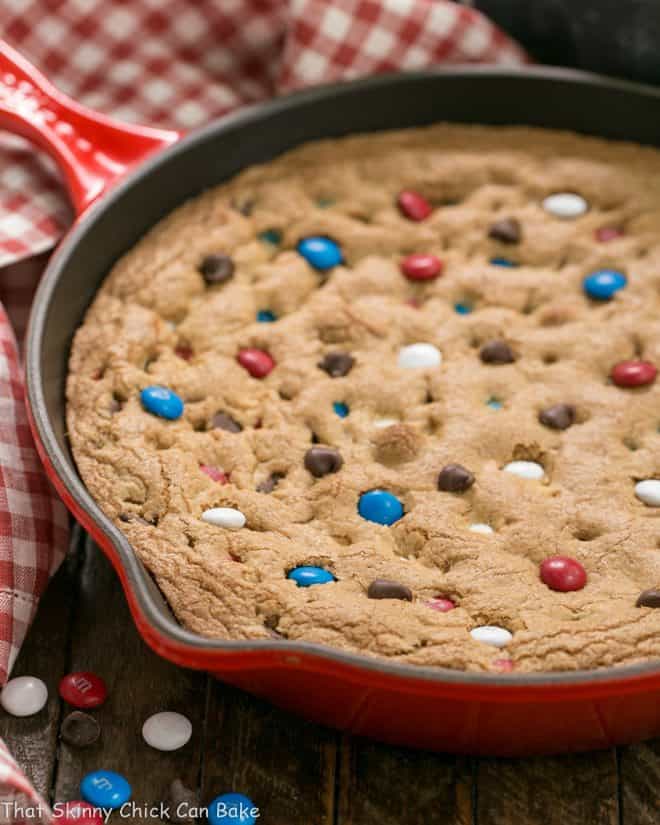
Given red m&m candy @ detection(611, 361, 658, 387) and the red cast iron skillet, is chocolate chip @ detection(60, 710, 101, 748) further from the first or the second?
red m&m candy @ detection(611, 361, 658, 387)

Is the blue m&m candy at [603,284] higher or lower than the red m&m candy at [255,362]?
higher

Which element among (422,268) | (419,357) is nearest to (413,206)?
(422,268)

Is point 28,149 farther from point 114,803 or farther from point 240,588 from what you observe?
point 114,803

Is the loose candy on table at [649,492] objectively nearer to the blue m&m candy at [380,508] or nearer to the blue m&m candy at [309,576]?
the blue m&m candy at [380,508]

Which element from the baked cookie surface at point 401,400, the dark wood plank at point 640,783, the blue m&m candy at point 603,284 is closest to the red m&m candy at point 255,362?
the baked cookie surface at point 401,400


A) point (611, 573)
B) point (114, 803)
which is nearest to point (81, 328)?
point (114, 803)

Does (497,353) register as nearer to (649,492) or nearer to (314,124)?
(649,492)
